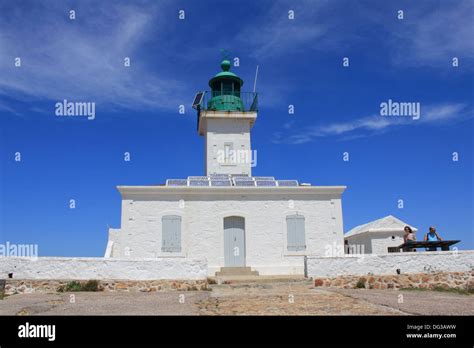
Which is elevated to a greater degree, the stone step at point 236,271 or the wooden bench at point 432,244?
A: the wooden bench at point 432,244

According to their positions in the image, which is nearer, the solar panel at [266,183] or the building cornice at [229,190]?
the building cornice at [229,190]

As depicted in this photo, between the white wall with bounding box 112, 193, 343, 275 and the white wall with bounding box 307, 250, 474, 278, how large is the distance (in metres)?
3.41

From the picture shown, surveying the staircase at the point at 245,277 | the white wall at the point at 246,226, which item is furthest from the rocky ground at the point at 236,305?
the white wall at the point at 246,226

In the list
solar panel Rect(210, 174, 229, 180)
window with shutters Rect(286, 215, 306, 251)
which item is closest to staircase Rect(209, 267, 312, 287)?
window with shutters Rect(286, 215, 306, 251)

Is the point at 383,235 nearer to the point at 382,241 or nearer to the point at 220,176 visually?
the point at 382,241

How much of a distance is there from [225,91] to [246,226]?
831 cm

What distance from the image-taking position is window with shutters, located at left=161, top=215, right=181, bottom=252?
51.3 feet

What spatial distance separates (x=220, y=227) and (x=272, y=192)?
237 cm

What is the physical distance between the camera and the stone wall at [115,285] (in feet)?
37.5

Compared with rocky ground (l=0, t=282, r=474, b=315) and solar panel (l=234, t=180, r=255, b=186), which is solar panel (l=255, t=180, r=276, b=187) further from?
rocky ground (l=0, t=282, r=474, b=315)

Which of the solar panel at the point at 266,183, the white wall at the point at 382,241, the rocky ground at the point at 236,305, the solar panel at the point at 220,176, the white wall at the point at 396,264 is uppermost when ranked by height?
the solar panel at the point at 220,176

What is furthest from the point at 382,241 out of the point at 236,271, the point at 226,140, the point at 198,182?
the point at 226,140

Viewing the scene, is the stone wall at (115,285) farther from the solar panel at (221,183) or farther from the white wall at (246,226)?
the solar panel at (221,183)
